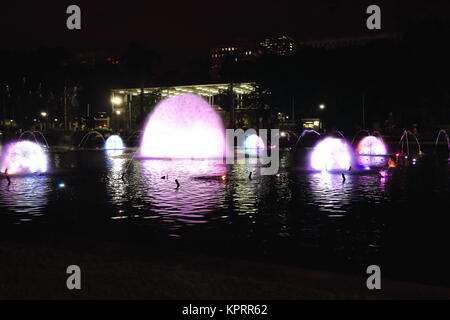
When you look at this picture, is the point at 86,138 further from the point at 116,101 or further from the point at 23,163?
the point at 116,101

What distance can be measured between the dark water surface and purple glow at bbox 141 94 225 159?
609 inches

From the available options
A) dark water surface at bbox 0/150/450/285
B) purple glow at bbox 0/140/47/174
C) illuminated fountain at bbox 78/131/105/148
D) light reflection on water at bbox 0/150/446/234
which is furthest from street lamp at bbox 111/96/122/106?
dark water surface at bbox 0/150/450/285

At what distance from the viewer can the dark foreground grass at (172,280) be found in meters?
5.29

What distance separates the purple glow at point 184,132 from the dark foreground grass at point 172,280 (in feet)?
87.6

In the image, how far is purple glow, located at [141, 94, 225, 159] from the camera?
4072 centimetres

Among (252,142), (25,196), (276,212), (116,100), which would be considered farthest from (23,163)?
(116,100)

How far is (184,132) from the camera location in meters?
59.1

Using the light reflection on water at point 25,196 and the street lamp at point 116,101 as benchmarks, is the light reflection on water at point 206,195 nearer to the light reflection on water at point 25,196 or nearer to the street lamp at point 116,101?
the light reflection on water at point 25,196

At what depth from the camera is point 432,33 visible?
56.3m

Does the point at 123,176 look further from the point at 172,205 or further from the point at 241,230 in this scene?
the point at 241,230

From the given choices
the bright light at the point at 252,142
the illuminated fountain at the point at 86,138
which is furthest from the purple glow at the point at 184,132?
the illuminated fountain at the point at 86,138

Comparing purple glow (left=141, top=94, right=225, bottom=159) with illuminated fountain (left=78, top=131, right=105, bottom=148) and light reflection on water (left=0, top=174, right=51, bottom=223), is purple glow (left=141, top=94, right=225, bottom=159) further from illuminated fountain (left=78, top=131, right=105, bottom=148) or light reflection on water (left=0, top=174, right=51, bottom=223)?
light reflection on water (left=0, top=174, right=51, bottom=223)

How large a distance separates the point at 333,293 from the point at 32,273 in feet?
10.9

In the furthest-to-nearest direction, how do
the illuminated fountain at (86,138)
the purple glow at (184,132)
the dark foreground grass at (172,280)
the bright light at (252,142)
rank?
the illuminated fountain at (86,138) → the bright light at (252,142) → the purple glow at (184,132) → the dark foreground grass at (172,280)
